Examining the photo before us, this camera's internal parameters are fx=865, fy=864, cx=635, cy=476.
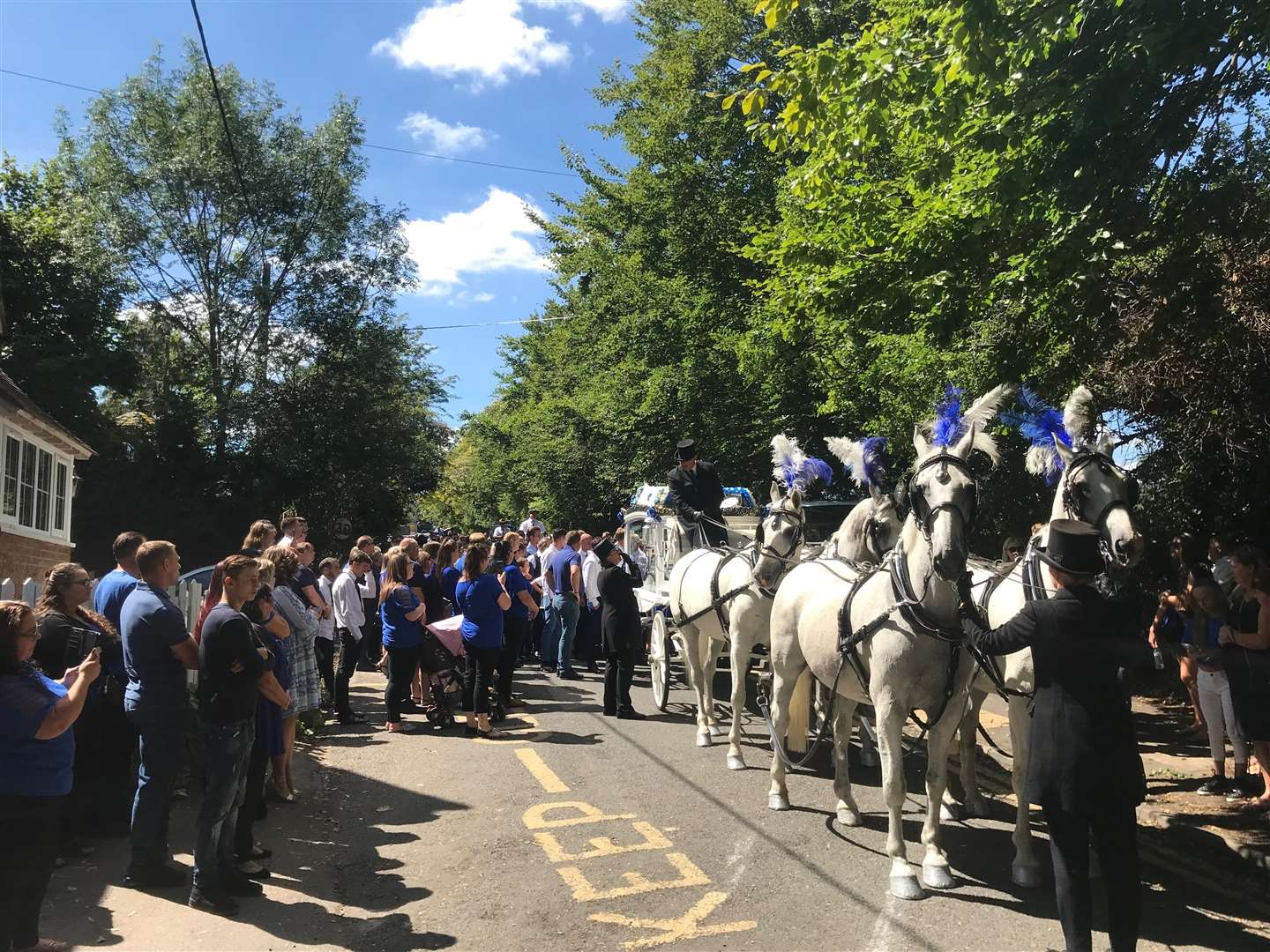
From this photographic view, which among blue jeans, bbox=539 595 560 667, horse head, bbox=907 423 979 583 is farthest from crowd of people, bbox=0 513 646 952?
blue jeans, bbox=539 595 560 667

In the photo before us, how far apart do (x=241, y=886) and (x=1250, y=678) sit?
23.1 ft

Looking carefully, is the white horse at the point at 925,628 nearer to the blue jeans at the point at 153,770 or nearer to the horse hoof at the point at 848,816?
the horse hoof at the point at 848,816

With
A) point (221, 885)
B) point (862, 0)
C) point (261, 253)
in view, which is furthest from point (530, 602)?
point (261, 253)

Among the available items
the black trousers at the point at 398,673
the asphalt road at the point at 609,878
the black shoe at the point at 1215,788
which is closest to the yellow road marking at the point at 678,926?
the asphalt road at the point at 609,878

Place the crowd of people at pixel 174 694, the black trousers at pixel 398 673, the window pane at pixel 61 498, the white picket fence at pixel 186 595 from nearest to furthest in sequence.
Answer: the crowd of people at pixel 174 694 < the white picket fence at pixel 186 595 < the black trousers at pixel 398 673 < the window pane at pixel 61 498

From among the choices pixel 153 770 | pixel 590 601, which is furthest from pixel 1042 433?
pixel 590 601

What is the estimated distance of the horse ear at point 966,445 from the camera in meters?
5.12

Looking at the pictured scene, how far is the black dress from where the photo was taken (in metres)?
6.26

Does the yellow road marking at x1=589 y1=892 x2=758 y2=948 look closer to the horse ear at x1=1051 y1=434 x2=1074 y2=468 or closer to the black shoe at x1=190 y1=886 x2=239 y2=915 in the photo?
the black shoe at x1=190 y1=886 x2=239 y2=915

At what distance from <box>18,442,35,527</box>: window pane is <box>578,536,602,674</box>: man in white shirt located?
33.7 ft

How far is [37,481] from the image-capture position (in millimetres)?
16531

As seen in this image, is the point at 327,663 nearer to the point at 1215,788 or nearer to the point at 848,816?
the point at 848,816

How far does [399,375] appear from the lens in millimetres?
31234

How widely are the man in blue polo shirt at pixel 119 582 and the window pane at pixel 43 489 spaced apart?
1287 cm
